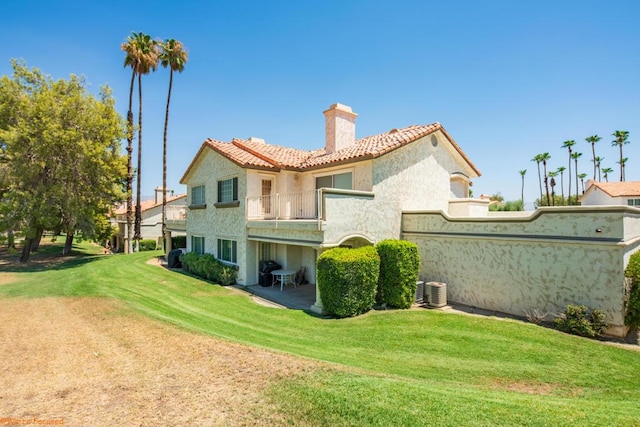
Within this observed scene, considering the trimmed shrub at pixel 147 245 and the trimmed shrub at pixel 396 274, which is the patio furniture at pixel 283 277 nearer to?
the trimmed shrub at pixel 396 274

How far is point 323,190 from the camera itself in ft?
38.2

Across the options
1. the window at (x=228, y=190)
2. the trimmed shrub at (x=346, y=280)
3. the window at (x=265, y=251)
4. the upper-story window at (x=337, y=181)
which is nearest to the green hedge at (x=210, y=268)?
the window at (x=265, y=251)

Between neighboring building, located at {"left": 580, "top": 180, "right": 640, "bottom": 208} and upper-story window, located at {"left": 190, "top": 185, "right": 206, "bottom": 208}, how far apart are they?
43.4 meters

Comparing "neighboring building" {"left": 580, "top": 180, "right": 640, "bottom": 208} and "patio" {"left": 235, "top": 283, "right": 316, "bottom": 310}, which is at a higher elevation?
"neighboring building" {"left": 580, "top": 180, "right": 640, "bottom": 208}

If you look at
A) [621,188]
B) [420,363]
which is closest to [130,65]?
[420,363]

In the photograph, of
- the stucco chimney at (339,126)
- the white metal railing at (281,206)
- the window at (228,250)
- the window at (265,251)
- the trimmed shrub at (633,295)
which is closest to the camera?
the trimmed shrub at (633,295)

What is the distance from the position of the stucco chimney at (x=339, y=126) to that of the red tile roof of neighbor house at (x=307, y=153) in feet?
1.68

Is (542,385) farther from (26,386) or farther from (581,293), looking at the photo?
(26,386)

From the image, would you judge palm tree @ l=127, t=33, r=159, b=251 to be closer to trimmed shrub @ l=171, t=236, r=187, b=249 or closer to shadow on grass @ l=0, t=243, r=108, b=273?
shadow on grass @ l=0, t=243, r=108, b=273

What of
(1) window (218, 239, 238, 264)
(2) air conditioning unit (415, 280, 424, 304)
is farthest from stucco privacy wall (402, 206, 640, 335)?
(1) window (218, 239, 238, 264)

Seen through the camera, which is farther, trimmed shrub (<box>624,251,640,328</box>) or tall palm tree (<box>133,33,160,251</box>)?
tall palm tree (<box>133,33,160,251</box>)

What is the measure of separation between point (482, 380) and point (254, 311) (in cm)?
799

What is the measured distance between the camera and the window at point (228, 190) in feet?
56.7

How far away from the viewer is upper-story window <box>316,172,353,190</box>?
588 inches
